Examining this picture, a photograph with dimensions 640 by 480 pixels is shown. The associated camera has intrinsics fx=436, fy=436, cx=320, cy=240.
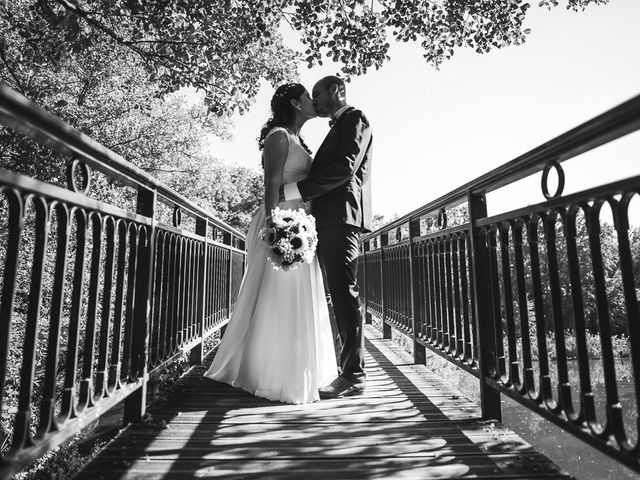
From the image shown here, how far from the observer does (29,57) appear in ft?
29.8

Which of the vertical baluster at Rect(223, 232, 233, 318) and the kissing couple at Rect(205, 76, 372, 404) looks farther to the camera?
the vertical baluster at Rect(223, 232, 233, 318)

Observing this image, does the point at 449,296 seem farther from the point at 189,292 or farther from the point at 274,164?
the point at 189,292

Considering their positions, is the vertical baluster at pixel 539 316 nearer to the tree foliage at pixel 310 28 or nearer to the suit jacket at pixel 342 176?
the suit jacket at pixel 342 176

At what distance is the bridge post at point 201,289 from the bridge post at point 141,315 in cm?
138

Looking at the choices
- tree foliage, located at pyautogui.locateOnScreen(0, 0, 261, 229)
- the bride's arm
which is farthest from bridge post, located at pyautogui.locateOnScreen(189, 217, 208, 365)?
tree foliage, located at pyautogui.locateOnScreen(0, 0, 261, 229)

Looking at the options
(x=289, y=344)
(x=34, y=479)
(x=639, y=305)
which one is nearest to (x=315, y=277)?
(x=289, y=344)

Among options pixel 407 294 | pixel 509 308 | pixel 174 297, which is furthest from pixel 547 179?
pixel 407 294

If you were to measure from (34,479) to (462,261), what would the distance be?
46.0 ft

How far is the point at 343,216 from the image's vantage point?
301cm

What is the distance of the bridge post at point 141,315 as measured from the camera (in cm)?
233

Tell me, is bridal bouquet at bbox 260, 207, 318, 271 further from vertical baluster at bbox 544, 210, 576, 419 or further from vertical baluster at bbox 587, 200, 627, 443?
vertical baluster at bbox 587, 200, 627, 443

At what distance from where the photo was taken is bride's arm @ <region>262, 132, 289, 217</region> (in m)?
3.08

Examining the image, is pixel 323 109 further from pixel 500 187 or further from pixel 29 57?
pixel 29 57

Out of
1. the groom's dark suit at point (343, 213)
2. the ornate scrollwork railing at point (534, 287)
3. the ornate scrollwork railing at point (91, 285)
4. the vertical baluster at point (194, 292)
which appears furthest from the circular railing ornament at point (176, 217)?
the ornate scrollwork railing at point (534, 287)
